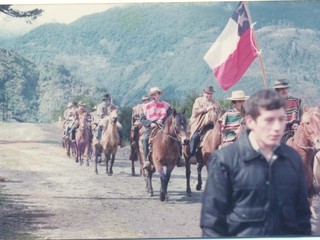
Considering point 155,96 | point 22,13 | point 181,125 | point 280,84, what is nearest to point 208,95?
point 181,125

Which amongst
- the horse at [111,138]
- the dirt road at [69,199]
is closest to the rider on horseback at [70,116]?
the dirt road at [69,199]

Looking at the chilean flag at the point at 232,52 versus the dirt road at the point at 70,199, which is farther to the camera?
the chilean flag at the point at 232,52

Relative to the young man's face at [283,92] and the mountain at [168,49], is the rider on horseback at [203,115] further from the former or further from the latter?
the young man's face at [283,92]

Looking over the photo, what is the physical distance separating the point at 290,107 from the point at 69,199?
7.56ft

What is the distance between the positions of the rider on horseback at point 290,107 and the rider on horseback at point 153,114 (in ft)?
3.62

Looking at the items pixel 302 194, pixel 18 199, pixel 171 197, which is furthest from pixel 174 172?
pixel 302 194

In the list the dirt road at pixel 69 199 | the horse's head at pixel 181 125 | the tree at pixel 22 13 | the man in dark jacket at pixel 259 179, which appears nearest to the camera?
the man in dark jacket at pixel 259 179

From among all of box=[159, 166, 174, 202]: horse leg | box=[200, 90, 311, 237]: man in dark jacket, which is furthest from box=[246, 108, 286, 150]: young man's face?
box=[159, 166, 174, 202]: horse leg

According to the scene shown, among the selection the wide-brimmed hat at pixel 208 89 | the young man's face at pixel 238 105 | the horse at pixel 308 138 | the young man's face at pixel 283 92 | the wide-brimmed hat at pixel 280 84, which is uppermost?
the wide-brimmed hat at pixel 280 84

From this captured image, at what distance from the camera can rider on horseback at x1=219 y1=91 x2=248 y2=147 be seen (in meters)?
5.55

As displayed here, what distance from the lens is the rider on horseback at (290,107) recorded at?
18.2ft

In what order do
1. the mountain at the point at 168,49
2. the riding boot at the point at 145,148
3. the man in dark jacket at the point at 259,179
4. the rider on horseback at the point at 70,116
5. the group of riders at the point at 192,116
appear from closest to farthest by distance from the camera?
1. the man in dark jacket at the point at 259,179
2. the mountain at the point at 168,49
3. the group of riders at the point at 192,116
4. the rider on horseback at the point at 70,116
5. the riding boot at the point at 145,148

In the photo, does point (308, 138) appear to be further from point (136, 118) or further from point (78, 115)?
point (78, 115)

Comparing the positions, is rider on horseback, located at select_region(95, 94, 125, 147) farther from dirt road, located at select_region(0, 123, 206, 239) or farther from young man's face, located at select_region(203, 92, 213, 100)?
young man's face, located at select_region(203, 92, 213, 100)
